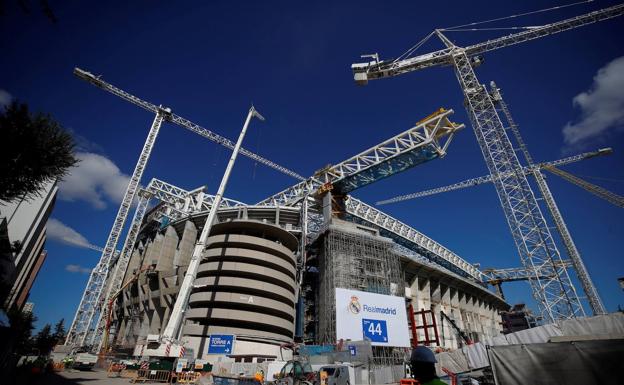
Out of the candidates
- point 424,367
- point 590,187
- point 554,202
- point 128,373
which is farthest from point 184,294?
point 590,187

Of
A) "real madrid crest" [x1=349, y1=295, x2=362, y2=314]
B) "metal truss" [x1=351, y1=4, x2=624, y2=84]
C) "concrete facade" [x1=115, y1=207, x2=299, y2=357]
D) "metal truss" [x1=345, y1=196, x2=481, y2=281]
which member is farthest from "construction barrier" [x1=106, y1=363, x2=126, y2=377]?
"metal truss" [x1=351, y1=4, x2=624, y2=84]

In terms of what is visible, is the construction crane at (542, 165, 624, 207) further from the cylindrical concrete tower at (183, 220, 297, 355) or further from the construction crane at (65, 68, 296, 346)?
the construction crane at (65, 68, 296, 346)

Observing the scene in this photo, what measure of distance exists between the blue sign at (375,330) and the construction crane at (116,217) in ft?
192

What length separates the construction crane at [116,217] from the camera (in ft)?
191

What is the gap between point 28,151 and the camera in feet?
33.6

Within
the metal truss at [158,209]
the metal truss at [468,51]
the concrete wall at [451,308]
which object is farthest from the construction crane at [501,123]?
the metal truss at [158,209]

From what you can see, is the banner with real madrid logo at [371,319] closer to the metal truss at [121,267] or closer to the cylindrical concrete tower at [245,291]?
the cylindrical concrete tower at [245,291]

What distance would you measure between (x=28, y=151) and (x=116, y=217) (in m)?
65.0

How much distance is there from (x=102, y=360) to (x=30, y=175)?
50788 millimetres

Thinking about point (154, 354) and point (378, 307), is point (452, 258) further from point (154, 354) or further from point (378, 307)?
point (154, 354)

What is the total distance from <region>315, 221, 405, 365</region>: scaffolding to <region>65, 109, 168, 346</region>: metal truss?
49211 mm

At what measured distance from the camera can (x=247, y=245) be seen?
46469mm

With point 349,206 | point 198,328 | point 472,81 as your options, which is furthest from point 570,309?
point 198,328

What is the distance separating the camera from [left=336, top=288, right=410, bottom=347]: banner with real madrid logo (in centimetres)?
3131
